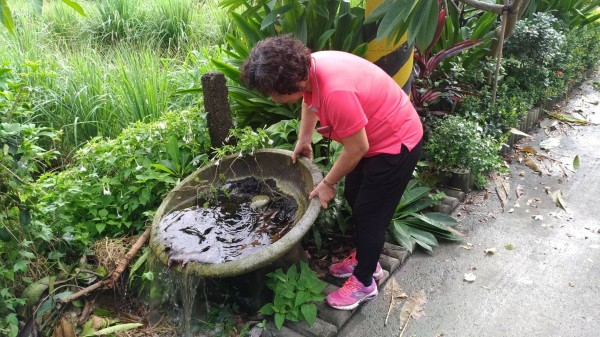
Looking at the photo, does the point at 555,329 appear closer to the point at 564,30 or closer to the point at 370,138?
the point at 370,138

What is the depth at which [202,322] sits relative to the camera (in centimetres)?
242

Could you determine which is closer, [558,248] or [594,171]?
[558,248]

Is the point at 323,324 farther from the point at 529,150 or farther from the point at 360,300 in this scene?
the point at 529,150

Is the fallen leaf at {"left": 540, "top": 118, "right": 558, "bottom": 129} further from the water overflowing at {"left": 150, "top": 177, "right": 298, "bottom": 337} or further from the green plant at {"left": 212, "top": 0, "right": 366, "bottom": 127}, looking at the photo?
the water overflowing at {"left": 150, "top": 177, "right": 298, "bottom": 337}

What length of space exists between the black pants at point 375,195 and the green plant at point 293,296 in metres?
0.26

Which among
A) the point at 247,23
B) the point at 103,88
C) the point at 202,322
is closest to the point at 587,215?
the point at 202,322

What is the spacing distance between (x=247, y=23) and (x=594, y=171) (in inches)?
123

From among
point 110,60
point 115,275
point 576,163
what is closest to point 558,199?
point 576,163

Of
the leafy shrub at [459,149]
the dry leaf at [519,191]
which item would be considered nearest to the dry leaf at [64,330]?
the leafy shrub at [459,149]

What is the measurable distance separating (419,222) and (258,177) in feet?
3.60

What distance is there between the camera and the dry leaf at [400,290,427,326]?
2459 millimetres

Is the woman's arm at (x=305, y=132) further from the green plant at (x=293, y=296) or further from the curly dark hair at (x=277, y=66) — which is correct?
the green plant at (x=293, y=296)

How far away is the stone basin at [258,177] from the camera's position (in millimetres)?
2061

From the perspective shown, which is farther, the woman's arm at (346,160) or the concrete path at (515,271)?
the concrete path at (515,271)
